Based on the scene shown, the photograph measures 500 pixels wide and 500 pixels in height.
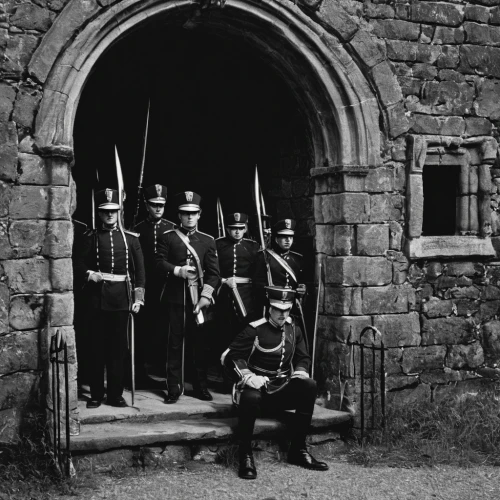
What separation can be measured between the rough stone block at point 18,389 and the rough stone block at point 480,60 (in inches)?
194

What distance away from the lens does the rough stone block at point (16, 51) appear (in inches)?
259

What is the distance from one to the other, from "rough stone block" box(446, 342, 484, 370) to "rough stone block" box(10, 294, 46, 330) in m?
3.92

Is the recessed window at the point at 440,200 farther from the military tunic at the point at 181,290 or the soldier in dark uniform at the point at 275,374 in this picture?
the military tunic at the point at 181,290

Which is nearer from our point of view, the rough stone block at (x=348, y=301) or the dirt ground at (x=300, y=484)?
the dirt ground at (x=300, y=484)

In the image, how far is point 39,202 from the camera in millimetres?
6637

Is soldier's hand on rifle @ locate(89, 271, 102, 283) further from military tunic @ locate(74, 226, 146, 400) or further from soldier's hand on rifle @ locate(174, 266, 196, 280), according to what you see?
soldier's hand on rifle @ locate(174, 266, 196, 280)

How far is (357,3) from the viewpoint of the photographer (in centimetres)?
781

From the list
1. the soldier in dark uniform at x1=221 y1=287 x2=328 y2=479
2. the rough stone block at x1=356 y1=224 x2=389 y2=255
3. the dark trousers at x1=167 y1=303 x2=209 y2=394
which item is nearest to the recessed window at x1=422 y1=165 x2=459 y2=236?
the rough stone block at x1=356 y1=224 x2=389 y2=255

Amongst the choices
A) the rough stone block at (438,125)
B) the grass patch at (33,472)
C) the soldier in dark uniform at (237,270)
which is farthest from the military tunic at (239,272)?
the grass patch at (33,472)

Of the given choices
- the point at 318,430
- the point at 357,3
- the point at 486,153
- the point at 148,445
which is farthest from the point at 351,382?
the point at 357,3

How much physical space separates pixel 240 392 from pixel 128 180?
14.0 ft

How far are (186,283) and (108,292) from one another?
0.80 m

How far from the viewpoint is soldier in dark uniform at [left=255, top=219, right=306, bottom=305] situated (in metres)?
8.04

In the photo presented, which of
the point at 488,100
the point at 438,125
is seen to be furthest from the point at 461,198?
the point at 488,100
